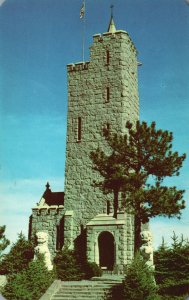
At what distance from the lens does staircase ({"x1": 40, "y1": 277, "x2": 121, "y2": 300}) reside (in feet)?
63.2

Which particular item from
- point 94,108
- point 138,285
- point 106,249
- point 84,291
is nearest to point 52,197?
point 106,249

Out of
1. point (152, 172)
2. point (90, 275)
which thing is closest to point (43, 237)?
point (90, 275)

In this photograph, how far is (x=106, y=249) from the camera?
28.8m

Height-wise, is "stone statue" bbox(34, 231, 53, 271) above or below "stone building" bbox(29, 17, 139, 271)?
below

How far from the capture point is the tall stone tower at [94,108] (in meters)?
30.5

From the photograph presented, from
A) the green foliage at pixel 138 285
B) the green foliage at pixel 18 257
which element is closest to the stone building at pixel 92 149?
the green foliage at pixel 18 257

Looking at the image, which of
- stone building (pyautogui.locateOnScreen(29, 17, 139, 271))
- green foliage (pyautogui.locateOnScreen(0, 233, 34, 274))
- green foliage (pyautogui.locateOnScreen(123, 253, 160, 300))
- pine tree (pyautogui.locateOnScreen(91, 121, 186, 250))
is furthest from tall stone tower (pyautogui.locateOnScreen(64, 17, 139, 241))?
green foliage (pyautogui.locateOnScreen(123, 253, 160, 300))

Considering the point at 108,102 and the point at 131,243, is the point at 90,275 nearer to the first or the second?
the point at 131,243

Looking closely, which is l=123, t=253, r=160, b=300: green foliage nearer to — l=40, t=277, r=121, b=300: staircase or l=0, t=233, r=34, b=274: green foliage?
l=40, t=277, r=121, b=300: staircase

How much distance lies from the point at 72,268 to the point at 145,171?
294 inches

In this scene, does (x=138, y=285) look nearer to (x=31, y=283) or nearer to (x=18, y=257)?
(x=31, y=283)

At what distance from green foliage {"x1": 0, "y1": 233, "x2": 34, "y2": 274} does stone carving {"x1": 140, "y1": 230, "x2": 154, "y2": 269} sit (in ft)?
28.7

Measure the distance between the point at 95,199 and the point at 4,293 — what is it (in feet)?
40.5

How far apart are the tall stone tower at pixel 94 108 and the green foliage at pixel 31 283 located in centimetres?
935
